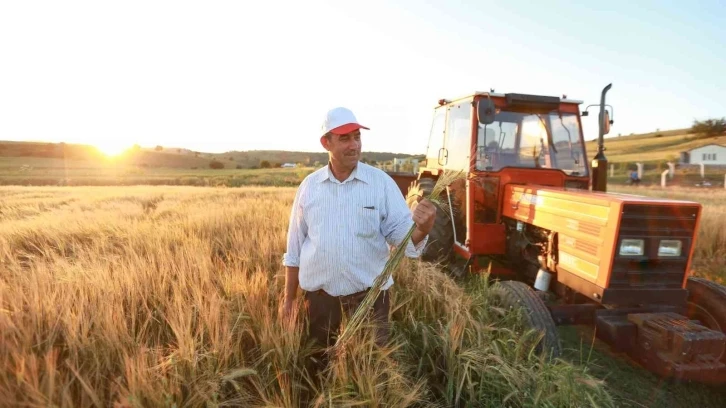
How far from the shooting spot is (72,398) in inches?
57.4

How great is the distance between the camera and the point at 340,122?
218 cm

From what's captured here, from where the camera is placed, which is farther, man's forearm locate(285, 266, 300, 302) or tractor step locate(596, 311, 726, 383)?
tractor step locate(596, 311, 726, 383)

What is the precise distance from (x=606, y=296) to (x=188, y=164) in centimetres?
5525

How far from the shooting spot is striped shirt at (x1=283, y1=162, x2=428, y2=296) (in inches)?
86.8

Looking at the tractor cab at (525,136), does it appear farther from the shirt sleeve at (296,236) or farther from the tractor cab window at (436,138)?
the shirt sleeve at (296,236)

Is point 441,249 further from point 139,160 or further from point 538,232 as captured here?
point 139,160

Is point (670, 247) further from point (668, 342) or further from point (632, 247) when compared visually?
point (668, 342)

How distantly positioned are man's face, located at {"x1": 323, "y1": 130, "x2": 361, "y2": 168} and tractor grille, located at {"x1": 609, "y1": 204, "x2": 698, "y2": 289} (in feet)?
6.73

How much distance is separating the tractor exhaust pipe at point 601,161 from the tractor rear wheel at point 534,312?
1.78 m

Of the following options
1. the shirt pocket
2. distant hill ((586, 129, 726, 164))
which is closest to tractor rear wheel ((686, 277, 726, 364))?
the shirt pocket

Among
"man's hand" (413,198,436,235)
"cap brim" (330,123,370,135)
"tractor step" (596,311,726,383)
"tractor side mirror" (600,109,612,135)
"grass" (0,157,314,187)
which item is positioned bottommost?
"grass" (0,157,314,187)

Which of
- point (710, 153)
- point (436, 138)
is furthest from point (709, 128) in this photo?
point (436, 138)

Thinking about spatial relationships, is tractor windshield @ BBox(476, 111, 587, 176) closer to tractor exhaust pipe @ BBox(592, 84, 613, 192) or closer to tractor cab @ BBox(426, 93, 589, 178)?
tractor cab @ BBox(426, 93, 589, 178)

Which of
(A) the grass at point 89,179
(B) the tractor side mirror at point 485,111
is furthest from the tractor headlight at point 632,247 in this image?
(A) the grass at point 89,179
